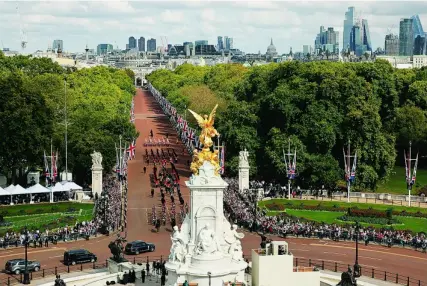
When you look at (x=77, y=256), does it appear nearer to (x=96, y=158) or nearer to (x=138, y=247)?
(x=138, y=247)

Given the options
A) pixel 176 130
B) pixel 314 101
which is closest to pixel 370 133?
pixel 314 101

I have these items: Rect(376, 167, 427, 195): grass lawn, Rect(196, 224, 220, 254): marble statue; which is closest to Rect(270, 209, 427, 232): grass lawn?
Rect(376, 167, 427, 195): grass lawn

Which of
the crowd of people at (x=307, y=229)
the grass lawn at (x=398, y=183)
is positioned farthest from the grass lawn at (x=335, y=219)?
the grass lawn at (x=398, y=183)

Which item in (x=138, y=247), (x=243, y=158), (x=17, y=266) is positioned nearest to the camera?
(x=17, y=266)

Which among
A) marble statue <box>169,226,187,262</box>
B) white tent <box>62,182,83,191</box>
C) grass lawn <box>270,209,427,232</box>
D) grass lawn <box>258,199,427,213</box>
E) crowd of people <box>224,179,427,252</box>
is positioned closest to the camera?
marble statue <box>169,226,187,262</box>

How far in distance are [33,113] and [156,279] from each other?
119 ft

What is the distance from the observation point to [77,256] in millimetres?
46281

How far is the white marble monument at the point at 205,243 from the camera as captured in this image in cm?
3644

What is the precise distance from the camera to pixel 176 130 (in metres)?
120

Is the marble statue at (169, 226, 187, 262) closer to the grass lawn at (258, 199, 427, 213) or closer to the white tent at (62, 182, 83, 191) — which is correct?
the grass lawn at (258, 199, 427, 213)

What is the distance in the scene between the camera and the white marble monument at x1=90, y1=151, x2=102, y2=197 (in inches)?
2726

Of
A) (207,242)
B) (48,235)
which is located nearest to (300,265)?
(207,242)

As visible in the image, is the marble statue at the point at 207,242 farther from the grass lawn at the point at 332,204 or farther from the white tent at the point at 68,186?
the white tent at the point at 68,186

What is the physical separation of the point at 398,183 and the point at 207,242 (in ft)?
155
